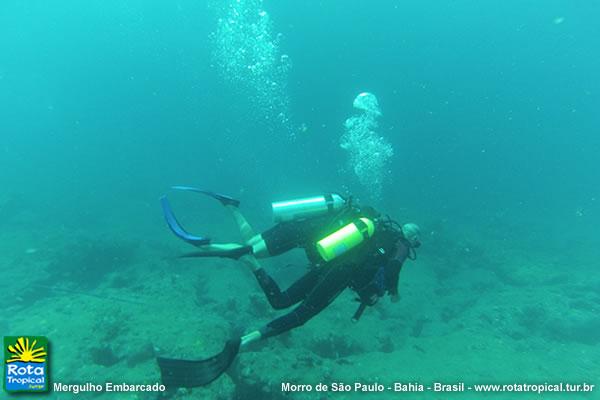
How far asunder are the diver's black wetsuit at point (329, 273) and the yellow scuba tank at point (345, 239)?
0.19 metres

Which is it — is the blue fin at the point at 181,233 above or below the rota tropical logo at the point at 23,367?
above

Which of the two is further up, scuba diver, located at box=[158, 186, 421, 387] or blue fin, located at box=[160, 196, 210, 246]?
blue fin, located at box=[160, 196, 210, 246]

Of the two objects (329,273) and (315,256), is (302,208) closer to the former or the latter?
(315,256)

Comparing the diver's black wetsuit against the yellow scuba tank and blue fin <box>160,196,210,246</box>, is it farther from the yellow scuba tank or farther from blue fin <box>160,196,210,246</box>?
blue fin <box>160,196,210,246</box>


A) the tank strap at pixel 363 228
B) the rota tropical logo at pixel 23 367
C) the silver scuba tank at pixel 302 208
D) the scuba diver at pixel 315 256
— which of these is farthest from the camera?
the rota tropical logo at pixel 23 367

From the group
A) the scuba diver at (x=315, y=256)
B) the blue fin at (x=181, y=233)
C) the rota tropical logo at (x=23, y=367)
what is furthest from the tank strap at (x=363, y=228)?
the rota tropical logo at (x=23, y=367)

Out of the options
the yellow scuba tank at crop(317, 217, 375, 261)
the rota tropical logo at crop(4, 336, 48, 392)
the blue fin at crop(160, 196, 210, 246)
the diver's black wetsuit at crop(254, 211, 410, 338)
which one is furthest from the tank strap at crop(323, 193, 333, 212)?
the rota tropical logo at crop(4, 336, 48, 392)

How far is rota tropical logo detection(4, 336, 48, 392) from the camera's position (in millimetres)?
5195

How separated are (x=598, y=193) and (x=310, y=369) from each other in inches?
1770

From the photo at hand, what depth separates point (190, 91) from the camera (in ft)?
289

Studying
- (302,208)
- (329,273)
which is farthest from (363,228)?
(302,208)

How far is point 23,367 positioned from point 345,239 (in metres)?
5.30

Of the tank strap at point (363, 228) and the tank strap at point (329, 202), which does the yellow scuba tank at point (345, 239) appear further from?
the tank strap at point (329, 202)

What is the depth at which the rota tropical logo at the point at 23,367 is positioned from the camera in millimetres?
5195
